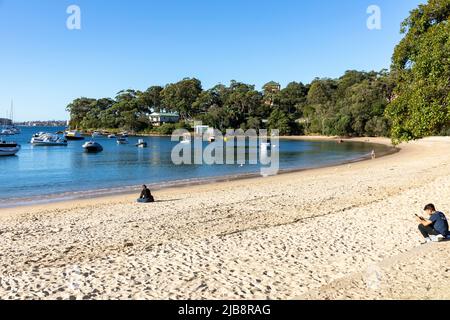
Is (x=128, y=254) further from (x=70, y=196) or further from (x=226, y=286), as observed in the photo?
(x=70, y=196)

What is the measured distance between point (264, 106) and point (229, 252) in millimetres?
129311

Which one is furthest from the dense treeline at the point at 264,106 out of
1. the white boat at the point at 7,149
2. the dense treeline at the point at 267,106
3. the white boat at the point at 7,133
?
the white boat at the point at 7,149

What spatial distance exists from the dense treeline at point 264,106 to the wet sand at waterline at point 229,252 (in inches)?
3498

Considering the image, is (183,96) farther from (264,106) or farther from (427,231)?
(427,231)

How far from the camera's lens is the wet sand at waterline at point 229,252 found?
23.5 ft

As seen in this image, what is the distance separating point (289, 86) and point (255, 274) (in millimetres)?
144564

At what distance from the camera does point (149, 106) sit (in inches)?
6457

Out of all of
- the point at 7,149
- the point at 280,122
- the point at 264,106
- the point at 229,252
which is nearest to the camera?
the point at 229,252

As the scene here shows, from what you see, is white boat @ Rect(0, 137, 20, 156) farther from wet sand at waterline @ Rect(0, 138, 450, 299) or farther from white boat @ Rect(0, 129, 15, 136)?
white boat @ Rect(0, 129, 15, 136)

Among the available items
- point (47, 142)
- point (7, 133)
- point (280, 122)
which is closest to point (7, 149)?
point (47, 142)

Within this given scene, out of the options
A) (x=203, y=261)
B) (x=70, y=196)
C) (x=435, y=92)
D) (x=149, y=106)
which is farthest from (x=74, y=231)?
(x=149, y=106)

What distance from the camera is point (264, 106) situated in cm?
13650

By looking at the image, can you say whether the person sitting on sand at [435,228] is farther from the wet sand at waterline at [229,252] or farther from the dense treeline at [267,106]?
the dense treeline at [267,106]
